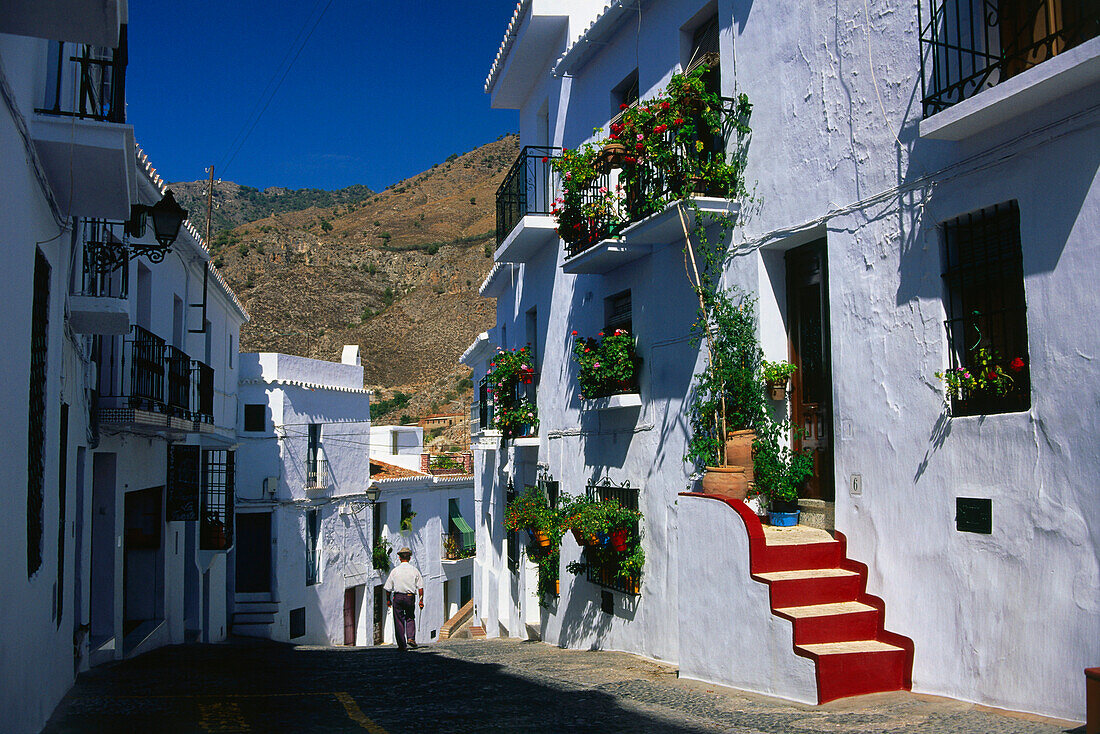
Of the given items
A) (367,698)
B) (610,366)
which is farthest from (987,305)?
(367,698)

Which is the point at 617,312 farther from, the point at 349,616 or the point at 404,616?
the point at 349,616

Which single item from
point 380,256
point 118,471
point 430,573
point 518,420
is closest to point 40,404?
point 118,471

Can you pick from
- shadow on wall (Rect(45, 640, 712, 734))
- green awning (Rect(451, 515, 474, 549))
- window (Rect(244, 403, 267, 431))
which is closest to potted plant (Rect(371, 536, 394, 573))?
green awning (Rect(451, 515, 474, 549))

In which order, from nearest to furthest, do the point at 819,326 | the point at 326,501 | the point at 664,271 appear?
the point at 819,326, the point at 664,271, the point at 326,501

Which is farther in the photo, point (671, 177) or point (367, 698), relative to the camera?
point (671, 177)

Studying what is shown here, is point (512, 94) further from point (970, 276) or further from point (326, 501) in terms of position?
point (326, 501)

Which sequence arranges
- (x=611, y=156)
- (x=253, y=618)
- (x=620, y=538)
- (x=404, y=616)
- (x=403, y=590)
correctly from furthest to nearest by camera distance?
(x=253, y=618), (x=404, y=616), (x=403, y=590), (x=620, y=538), (x=611, y=156)

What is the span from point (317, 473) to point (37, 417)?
19.4 metres

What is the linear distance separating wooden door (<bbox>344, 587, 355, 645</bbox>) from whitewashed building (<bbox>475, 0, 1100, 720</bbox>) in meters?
19.7

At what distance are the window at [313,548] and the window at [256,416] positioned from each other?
3.09 m

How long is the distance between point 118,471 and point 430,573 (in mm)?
21951

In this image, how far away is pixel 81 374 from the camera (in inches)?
398

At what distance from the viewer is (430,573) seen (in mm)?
33375

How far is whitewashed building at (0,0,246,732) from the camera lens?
5.70 meters
